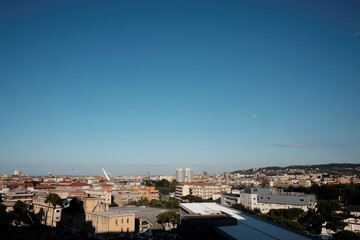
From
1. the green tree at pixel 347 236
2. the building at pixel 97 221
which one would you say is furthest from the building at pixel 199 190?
the green tree at pixel 347 236

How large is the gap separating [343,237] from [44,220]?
46.8 metres

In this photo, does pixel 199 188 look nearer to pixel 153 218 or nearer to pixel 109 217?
pixel 153 218

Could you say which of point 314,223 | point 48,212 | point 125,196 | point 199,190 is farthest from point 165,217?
point 199,190

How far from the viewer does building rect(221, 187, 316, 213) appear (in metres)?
69.7

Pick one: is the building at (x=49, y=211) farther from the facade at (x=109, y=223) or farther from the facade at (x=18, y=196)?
the facade at (x=109, y=223)

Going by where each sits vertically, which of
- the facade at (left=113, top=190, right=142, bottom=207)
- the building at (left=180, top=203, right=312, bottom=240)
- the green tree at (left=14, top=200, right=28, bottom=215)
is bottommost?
the facade at (left=113, top=190, right=142, bottom=207)

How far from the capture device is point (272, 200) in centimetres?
7375

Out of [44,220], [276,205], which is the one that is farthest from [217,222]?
[276,205]

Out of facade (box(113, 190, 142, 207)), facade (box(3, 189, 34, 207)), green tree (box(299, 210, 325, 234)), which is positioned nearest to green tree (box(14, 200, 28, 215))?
facade (box(3, 189, 34, 207))

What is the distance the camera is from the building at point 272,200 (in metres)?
69.7

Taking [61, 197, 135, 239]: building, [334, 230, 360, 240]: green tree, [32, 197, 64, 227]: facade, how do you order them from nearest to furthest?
[334, 230, 360, 240]: green tree, [61, 197, 135, 239]: building, [32, 197, 64, 227]: facade

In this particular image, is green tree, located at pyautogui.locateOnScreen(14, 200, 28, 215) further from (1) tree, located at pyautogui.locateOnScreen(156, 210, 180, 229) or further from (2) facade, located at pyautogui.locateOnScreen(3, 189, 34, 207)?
(1) tree, located at pyautogui.locateOnScreen(156, 210, 180, 229)

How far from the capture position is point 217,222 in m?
35.5

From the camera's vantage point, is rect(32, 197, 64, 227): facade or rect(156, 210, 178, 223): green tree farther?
rect(32, 197, 64, 227): facade
